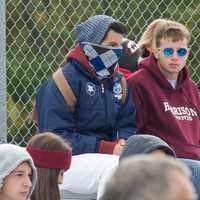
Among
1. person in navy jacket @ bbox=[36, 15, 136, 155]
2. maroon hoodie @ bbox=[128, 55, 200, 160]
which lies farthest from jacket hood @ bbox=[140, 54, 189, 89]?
person in navy jacket @ bbox=[36, 15, 136, 155]

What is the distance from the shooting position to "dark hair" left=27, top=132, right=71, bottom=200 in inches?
179

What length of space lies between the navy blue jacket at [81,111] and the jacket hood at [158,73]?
39 centimetres

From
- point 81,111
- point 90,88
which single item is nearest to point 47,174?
point 81,111

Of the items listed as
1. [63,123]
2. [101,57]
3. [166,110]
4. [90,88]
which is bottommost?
[166,110]

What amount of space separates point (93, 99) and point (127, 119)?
330 mm

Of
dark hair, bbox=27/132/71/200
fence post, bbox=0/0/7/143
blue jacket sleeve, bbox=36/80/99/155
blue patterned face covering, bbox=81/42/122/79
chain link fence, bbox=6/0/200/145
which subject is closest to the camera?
dark hair, bbox=27/132/71/200

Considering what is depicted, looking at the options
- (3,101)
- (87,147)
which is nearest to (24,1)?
(3,101)

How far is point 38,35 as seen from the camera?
249 inches

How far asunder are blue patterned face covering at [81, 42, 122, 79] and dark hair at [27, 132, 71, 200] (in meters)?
0.65

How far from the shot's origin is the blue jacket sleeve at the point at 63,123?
16.5 ft

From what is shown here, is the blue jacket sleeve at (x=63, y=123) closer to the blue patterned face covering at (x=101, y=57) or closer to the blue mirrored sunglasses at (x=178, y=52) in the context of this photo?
the blue patterned face covering at (x=101, y=57)

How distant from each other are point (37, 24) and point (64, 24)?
0.73 feet

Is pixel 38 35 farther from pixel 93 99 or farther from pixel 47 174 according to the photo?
pixel 47 174

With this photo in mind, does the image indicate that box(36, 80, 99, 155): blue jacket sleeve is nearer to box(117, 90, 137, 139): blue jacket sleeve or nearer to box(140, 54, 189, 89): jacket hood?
box(117, 90, 137, 139): blue jacket sleeve
